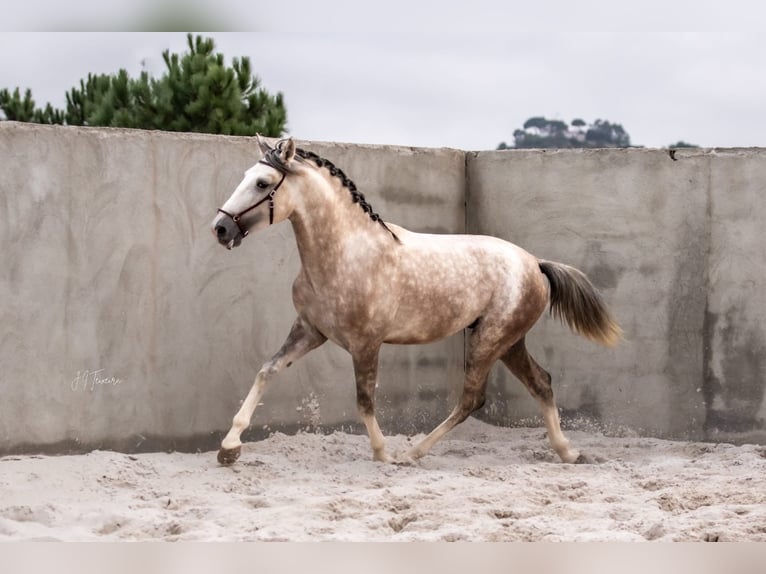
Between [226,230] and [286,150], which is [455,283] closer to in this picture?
[286,150]

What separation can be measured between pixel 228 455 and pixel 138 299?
0.97 meters

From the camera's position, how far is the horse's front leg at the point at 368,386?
18.4 feet

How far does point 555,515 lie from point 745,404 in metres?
2.46

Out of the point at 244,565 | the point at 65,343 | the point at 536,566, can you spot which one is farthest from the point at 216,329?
the point at 536,566

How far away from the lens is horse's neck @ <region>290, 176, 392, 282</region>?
5.52 meters

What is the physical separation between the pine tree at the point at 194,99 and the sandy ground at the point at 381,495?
32.2 ft

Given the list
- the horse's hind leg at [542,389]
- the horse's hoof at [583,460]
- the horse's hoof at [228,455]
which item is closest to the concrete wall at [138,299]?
the horse's hoof at [228,455]

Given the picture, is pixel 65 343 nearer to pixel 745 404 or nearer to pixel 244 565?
pixel 244 565

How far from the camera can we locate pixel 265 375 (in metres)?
5.56

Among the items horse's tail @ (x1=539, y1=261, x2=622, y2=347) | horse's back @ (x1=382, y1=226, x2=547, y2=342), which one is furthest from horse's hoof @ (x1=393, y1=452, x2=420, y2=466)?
horse's tail @ (x1=539, y1=261, x2=622, y2=347)

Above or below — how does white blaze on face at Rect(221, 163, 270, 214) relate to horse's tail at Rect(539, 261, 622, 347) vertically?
above

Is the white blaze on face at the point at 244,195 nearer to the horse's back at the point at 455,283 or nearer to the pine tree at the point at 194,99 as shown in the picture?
the horse's back at the point at 455,283

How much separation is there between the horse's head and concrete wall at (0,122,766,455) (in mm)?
767

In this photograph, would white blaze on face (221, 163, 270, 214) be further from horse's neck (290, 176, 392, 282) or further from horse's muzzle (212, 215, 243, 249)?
horse's neck (290, 176, 392, 282)
